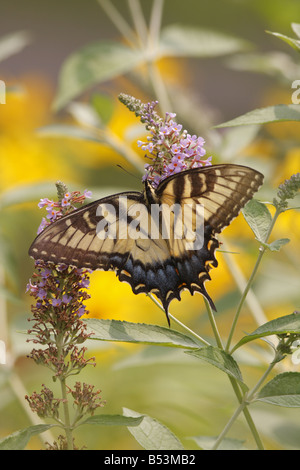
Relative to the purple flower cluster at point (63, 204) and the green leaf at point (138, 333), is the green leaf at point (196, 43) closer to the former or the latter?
the purple flower cluster at point (63, 204)

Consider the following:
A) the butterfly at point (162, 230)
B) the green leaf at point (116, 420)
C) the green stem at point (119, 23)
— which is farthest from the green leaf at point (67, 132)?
the green leaf at point (116, 420)

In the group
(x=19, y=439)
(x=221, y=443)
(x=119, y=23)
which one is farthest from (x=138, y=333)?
(x=119, y=23)

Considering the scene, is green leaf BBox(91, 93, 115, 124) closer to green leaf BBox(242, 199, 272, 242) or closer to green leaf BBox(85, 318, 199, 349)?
green leaf BBox(242, 199, 272, 242)

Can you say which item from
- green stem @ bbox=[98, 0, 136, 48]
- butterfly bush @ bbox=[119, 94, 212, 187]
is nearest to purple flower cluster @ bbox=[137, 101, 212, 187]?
butterfly bush @ bbox=[119, 94, 212, 187]

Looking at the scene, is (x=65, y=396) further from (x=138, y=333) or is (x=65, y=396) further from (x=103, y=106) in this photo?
(x=103, y=106)

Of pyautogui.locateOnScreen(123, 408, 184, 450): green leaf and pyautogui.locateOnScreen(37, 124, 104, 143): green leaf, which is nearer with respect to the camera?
pyautogui.locateOnScreen(123, 408, 184, 450): green leaf
